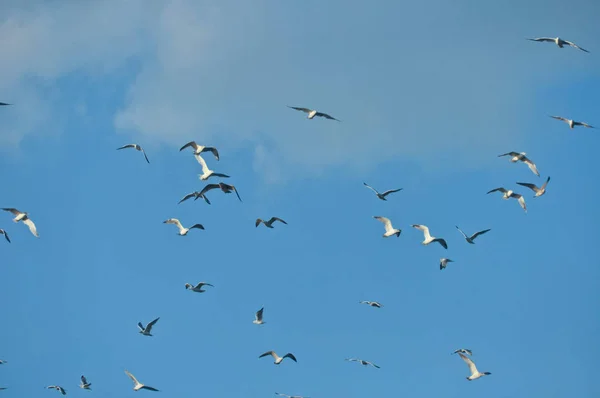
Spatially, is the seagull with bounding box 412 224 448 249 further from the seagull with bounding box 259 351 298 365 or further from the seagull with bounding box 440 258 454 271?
the seagull with bounding box 259 351 298 365

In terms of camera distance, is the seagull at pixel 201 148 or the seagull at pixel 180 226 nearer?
the seagull at pixel 201 148

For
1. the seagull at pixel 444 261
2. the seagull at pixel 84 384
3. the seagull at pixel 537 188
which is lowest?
the seagull at pixel 84 384

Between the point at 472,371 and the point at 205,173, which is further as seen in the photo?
the point at 472,371

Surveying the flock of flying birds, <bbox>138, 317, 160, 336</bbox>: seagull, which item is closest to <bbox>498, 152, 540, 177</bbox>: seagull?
the flock of flying birds

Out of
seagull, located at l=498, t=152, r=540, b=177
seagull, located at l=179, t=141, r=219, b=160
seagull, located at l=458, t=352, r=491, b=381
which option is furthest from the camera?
seagull, located at l=458, t=352, r=491, b=381

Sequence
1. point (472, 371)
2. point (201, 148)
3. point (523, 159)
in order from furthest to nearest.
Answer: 1. point (472, 371)
2. point (523, 159)
3. point (201, 148)

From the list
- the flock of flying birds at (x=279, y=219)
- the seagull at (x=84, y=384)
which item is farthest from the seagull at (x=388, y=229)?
the seagull at (x=84, y=384)

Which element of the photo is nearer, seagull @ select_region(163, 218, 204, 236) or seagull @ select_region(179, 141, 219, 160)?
seagull @ select_region(179, 141, 219, 160)

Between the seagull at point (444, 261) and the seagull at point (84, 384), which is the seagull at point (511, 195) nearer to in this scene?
the seagull at point (444, 261)

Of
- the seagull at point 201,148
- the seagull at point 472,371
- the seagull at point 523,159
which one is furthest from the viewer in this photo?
the seagull at point 472,371

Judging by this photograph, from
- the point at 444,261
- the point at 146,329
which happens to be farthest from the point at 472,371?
the point at 146,329

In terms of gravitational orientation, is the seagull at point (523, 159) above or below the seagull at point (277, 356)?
above

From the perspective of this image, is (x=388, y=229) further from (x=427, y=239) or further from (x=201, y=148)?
(x=201, y=148)

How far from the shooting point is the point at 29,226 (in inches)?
2571
